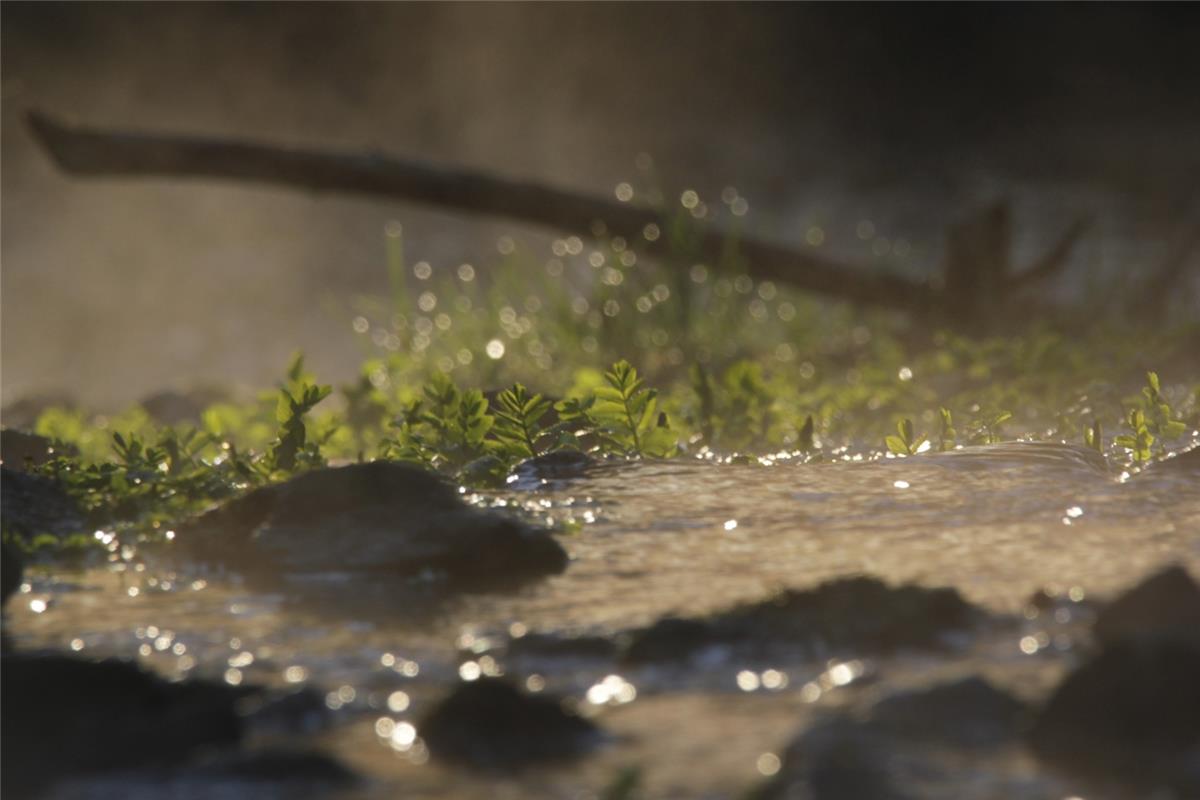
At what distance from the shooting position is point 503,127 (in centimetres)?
1316

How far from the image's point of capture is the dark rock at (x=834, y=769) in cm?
162

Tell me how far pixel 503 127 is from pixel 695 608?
1121cm

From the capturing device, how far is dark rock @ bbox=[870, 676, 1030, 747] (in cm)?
176

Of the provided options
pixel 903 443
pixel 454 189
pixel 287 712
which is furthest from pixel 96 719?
pixel 454 189

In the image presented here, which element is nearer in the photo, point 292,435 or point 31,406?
point 292,435

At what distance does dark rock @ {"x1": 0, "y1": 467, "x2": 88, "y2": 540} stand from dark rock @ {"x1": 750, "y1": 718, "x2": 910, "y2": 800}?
1539 mm

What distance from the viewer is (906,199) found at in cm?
1152

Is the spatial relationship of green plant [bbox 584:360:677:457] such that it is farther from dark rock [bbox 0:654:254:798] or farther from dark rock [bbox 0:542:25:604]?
dark rock [bbox 0:654:254:798]

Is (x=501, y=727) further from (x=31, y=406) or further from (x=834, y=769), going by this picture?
(x=31, y=406)

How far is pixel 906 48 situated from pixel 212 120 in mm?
5312

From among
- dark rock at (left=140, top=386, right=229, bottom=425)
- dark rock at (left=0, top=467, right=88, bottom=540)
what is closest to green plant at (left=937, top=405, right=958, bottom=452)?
dark rock at (left=0, top=467, right=88, bottom=540)

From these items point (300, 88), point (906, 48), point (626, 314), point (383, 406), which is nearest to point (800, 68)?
point (906, 48)

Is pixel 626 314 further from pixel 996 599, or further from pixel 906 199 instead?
pixel 906 199

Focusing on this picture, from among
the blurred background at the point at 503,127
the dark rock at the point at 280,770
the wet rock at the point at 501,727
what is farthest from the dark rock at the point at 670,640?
the blurred background at the point at 503,127
